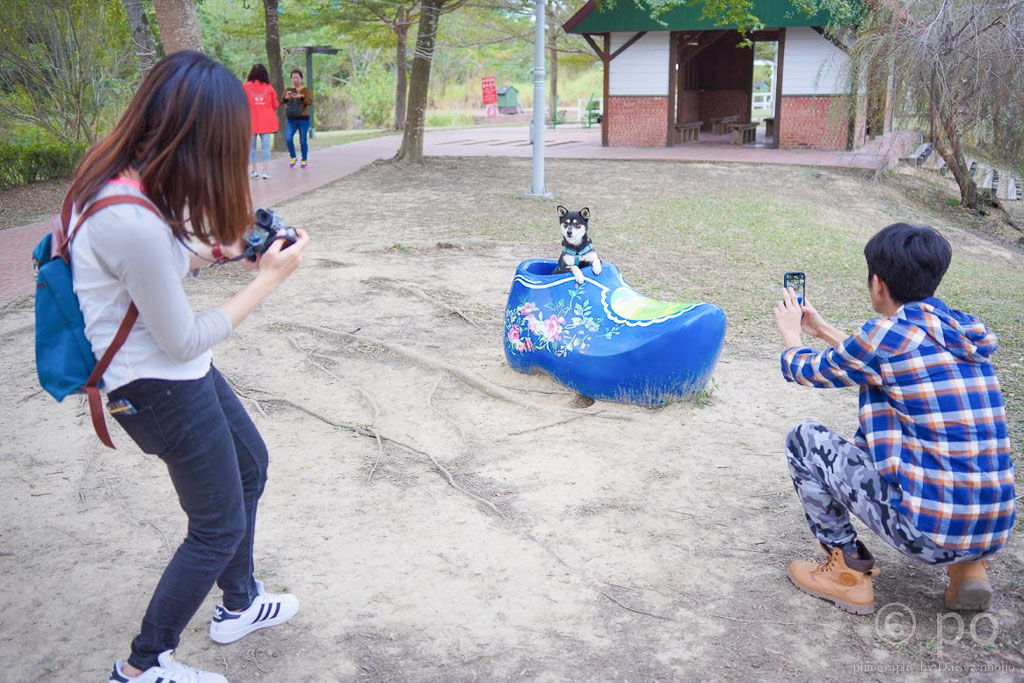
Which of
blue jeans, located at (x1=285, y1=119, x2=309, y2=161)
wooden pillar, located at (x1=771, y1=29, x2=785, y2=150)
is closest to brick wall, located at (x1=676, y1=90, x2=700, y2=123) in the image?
wooden pillar, located at (x1=771, y1=29, x2=785, y2=150)

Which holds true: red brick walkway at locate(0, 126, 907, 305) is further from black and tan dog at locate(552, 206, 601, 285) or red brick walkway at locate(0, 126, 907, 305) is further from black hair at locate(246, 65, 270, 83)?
black and tan dog at locate(552, 206, 601, 285)

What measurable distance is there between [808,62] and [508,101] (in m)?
19.6

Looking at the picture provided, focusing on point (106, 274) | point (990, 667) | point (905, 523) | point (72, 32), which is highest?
point (72, 32)

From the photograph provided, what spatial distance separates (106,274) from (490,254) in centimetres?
672

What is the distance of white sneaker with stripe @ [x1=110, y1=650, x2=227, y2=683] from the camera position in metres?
2.31

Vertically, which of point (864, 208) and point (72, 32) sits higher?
point (72, 32)

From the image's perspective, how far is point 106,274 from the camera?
2.01m

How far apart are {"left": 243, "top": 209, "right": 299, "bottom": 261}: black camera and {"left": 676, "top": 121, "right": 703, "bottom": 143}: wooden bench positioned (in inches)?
795

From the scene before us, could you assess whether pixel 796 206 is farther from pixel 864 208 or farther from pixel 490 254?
pixel 490 254

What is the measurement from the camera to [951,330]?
2580 millimetres

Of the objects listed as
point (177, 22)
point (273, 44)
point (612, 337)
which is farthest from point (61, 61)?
point (612, 337)

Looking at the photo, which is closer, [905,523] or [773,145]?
[905,523]

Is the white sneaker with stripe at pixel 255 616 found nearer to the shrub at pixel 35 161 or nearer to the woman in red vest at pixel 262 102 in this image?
the shrub at pixel 35 161

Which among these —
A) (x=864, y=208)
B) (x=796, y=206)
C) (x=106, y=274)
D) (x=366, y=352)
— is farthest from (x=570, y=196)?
(x=106, y=274)
